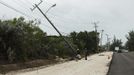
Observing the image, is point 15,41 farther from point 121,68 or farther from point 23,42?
point 121,68

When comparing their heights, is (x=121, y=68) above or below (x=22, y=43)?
below

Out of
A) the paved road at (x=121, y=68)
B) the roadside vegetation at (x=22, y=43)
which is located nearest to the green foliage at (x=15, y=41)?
the roadside vegetation at (x=22, y=43)

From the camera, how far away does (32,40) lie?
4075 centimetres

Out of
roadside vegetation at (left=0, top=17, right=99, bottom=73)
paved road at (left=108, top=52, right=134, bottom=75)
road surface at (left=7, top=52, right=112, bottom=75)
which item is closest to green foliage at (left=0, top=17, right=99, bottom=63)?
roadside vegetation at (left=0, top=17, right=99, bottom=73)

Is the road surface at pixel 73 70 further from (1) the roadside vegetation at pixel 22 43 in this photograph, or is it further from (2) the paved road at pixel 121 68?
(1) the roadside vegetation at pixel 22 43

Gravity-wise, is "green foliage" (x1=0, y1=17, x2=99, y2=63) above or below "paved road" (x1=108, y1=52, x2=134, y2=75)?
above

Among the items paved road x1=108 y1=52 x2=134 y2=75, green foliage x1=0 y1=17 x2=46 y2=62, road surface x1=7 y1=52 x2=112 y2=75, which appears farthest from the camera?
green foliage x1=0 y1=17 x2=46 y2=62

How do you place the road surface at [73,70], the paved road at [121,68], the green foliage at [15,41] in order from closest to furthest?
1. the road surface at [73,70]
2. the paved road at [121,68]
3. the green foliage at [15,41]

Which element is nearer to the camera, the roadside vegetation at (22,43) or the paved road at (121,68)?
the paved road at (121,68)

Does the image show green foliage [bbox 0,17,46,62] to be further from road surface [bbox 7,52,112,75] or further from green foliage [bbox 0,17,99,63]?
road surface [bbox 7,52,112,75]

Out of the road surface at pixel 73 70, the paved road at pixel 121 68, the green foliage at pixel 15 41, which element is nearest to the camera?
the road surface at pixel 73 70

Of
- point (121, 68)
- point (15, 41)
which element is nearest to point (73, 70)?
point (121, 68)

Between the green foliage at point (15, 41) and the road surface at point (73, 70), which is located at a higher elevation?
the green foliage at point (15, 41)

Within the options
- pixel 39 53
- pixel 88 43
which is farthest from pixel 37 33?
pixel 88 43
